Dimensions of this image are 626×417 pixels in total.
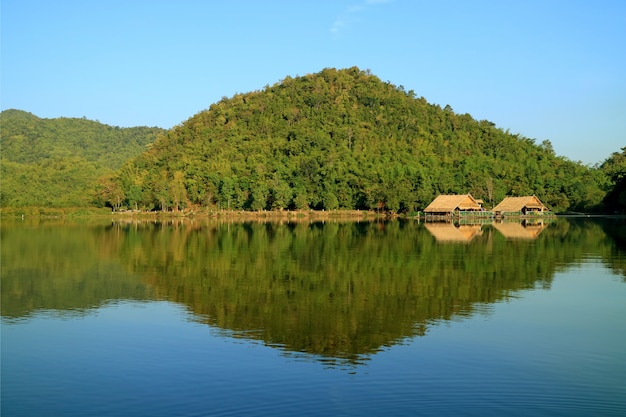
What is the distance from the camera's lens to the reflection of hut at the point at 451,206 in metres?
74.7

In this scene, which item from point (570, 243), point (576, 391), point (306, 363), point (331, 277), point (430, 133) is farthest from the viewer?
point (430, 133)

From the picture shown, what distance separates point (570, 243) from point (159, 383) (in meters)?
31.1

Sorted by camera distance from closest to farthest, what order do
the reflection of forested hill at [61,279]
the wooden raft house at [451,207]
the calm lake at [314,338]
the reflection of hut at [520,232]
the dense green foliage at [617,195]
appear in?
1. the calm lake at [314,338]
2. the reflection of forested hill at [61,279]
3. the reflection of hut at [520,232]
4. the dense green foliage at [617,195]
5. the wooden raft house at [451,207]

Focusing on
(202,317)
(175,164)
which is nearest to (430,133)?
(175,164)

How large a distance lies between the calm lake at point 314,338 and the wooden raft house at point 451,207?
163 ft

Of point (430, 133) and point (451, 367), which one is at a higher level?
point (430, 133)

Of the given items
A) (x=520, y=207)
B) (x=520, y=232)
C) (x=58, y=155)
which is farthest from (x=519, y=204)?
(x=58, y=155)

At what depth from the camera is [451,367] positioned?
10336 mm

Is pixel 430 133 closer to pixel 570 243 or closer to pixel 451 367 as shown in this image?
pixel 570 243

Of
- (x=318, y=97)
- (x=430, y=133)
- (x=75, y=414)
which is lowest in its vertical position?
(x=75, y=414)

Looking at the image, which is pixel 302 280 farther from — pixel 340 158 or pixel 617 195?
pixel 340 158

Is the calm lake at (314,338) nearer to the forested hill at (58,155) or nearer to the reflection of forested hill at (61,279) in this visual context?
the reflection of forested hill at (61,279)

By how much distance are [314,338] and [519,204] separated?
237 ft

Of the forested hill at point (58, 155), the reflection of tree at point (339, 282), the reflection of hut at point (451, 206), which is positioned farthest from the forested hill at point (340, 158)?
the reflection of tree at point (339, 282)
